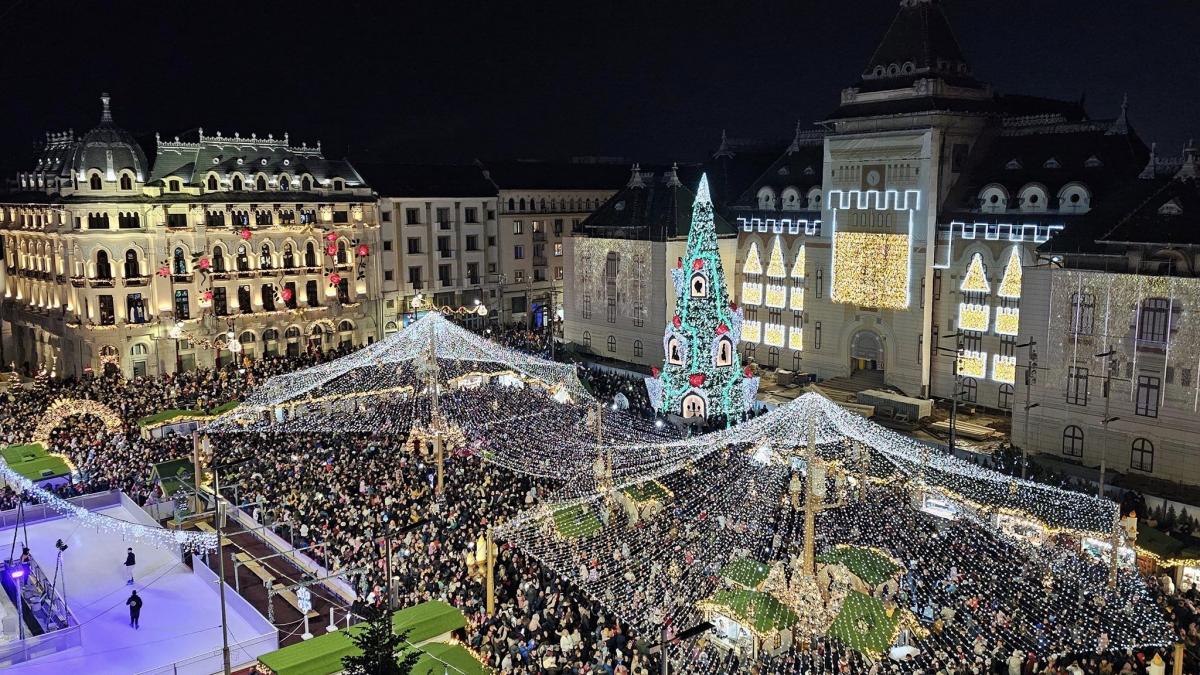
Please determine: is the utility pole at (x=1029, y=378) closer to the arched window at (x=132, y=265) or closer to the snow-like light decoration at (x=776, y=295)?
the snow-like light decoration at (x=776, y=295)

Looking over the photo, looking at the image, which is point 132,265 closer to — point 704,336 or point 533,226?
point 533,226

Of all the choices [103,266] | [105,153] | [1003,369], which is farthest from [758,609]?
[105,153]

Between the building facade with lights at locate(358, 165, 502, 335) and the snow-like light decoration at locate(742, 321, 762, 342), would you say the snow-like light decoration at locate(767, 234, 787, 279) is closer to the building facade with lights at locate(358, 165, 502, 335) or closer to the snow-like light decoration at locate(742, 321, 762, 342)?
the snow-like light decoration at locate(742, 321, 762, 342)

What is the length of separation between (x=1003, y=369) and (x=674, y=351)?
50.4 feet

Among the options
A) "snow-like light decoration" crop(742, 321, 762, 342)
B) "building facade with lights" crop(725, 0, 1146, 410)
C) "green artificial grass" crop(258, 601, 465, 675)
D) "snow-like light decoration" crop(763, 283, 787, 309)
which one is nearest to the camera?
"green artificial grass" crop(258, 601, 465, 675)

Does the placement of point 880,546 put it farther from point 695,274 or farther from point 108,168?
point 108,168

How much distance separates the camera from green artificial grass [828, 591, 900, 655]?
19797 mm

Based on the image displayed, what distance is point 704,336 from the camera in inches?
1592

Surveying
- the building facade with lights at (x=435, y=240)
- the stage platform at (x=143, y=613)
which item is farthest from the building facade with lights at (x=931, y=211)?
the stage platform at (x=143, y=613)

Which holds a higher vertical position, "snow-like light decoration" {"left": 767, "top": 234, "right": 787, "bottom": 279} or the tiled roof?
the tiled roof

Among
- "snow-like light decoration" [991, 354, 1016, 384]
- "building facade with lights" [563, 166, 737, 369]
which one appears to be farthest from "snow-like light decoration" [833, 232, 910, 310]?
"building facade with lights" [563, 166, 737, 369]

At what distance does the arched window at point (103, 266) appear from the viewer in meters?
50.3

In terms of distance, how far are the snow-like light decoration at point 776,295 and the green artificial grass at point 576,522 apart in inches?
1131

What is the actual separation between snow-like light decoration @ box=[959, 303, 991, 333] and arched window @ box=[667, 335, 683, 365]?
14223mm
